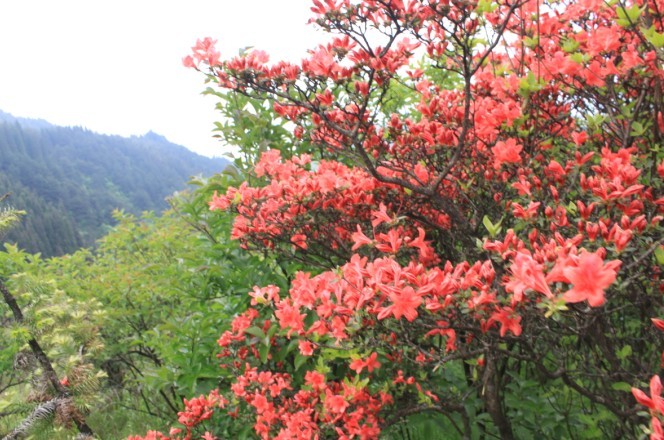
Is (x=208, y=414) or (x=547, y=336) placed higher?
(x=547, y=336)

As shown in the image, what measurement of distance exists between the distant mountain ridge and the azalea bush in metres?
55.8

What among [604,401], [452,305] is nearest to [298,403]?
[452,305]

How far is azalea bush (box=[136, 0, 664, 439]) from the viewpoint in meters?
1.36

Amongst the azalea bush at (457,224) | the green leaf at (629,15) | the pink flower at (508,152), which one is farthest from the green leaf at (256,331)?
the green leaf at (629,15)

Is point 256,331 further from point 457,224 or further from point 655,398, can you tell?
point 655,398

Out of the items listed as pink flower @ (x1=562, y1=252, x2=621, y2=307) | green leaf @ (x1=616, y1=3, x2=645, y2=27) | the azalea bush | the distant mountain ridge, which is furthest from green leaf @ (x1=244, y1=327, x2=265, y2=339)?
the distant mountain ridge

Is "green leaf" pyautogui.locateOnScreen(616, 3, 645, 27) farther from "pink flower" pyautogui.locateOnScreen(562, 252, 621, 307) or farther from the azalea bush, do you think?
"pink flower" pyautogui.locateOnScreen(562, 252, 621, 307)

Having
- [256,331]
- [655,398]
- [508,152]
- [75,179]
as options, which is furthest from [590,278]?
[75,179]

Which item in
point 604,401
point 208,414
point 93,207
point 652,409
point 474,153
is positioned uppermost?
point 474,153

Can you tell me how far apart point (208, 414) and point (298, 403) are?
1.74ft

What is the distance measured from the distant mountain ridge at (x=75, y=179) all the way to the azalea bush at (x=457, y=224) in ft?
183

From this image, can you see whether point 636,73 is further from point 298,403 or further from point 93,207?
point 93,207

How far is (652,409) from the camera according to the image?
0.95 metres

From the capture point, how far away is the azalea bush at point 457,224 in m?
1.36
